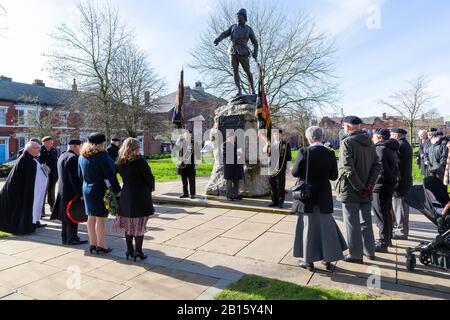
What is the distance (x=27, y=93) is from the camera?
3675cm

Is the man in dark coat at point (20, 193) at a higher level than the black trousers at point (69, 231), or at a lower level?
higher

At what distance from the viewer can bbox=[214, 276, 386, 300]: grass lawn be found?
3246 mm

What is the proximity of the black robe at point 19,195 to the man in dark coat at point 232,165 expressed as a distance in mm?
4279

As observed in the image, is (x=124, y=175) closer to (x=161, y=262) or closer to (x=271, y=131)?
(x=161, y=262)

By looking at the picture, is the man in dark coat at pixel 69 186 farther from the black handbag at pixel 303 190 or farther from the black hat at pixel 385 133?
the black hat at pixel 385 133

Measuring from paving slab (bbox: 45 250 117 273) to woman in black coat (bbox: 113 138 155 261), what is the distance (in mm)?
432

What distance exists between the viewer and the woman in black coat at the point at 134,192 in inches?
166

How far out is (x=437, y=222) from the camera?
12.9ft

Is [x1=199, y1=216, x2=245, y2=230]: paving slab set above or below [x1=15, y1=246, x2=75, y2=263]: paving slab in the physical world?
above

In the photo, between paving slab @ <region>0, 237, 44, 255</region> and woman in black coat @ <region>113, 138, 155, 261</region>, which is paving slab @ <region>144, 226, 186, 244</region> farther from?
paving slab @ <region>0, 237, 44, 255</region>

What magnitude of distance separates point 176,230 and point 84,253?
69.2 inches

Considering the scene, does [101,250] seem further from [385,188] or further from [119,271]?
[385,188]

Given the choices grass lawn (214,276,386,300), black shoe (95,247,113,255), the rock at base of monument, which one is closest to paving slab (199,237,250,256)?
grass lawn (214,276,386,300)

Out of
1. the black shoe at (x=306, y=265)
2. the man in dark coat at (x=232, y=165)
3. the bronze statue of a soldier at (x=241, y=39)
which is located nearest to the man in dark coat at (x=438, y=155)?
the man in dark coat at (x=232, y=165)
